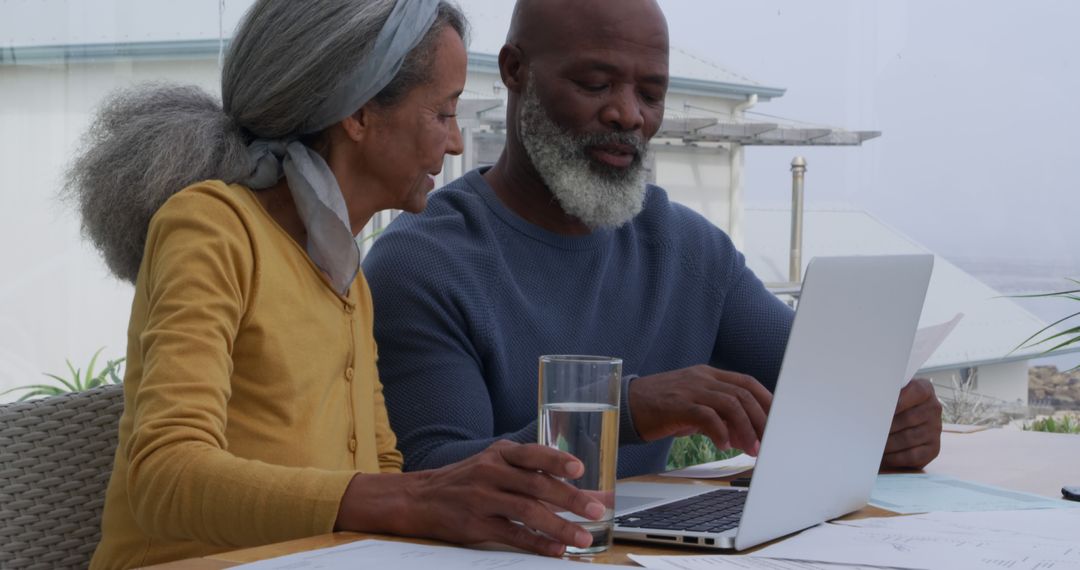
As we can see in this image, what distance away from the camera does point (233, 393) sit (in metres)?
1.21

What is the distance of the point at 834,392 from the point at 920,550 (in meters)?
0.15

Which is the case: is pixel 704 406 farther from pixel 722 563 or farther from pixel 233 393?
pixel 233 393

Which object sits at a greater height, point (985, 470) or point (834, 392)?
point (834, 392)

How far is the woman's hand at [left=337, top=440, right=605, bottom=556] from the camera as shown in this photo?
92cm

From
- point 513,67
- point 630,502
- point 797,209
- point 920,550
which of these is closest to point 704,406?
point 630,502

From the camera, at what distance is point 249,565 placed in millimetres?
871

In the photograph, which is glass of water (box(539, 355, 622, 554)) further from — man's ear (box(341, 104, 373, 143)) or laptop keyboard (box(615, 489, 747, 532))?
man's ear (box(341, 104, 373, 143))

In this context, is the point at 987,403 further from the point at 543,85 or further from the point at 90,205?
the point at 90,205

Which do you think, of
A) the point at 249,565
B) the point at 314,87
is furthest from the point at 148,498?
the point at 314,87

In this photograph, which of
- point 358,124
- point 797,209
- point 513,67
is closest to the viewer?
point 358,124

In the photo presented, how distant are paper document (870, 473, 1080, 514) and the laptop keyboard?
181 millimetres

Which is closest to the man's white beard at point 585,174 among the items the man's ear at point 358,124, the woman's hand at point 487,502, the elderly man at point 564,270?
the elderly man at point 564,270

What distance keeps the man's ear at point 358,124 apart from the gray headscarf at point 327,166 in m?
0.02

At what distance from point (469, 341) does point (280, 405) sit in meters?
0.41
